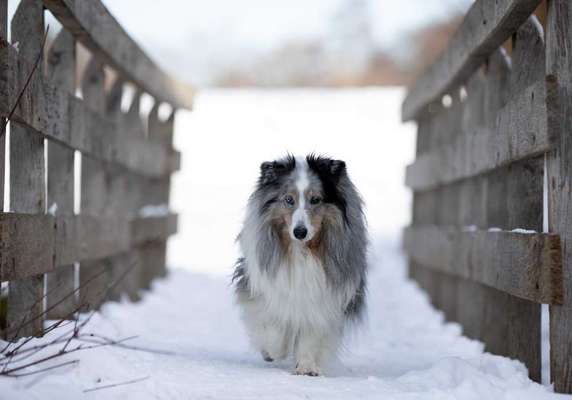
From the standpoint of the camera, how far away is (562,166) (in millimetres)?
3959

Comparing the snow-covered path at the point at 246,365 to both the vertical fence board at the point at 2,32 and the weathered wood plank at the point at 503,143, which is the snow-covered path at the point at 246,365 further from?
the weathered wood plank at the point at 503,143

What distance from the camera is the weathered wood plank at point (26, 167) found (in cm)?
465

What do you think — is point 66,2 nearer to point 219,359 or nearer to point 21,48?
point 21,48

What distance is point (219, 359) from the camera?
5188 mm

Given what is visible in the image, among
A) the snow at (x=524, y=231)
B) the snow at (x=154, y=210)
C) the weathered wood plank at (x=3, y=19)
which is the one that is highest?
the weathered wood plank at (x=3, y=19)

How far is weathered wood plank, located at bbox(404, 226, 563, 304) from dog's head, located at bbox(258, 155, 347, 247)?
2.93 feet

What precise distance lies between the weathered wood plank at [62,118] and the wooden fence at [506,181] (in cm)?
241

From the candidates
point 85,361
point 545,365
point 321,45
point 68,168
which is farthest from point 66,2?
point 321,45

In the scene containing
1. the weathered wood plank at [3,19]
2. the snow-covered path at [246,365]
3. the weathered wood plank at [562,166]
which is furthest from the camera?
the weathered wood plank at [3,19]

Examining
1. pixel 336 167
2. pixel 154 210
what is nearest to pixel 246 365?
pixel 336 167

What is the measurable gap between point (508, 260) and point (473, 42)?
5.75 feet

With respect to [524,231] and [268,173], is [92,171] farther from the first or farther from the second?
[524,231]

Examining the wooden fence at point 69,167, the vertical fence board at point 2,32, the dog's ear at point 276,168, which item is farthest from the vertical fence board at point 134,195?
the vertical fence board at point 2,32

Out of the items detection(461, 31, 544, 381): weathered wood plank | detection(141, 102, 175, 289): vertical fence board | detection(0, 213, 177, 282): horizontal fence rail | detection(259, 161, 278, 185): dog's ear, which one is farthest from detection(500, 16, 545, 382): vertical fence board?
detection(141, 102, 175, 289): vertical fence board
